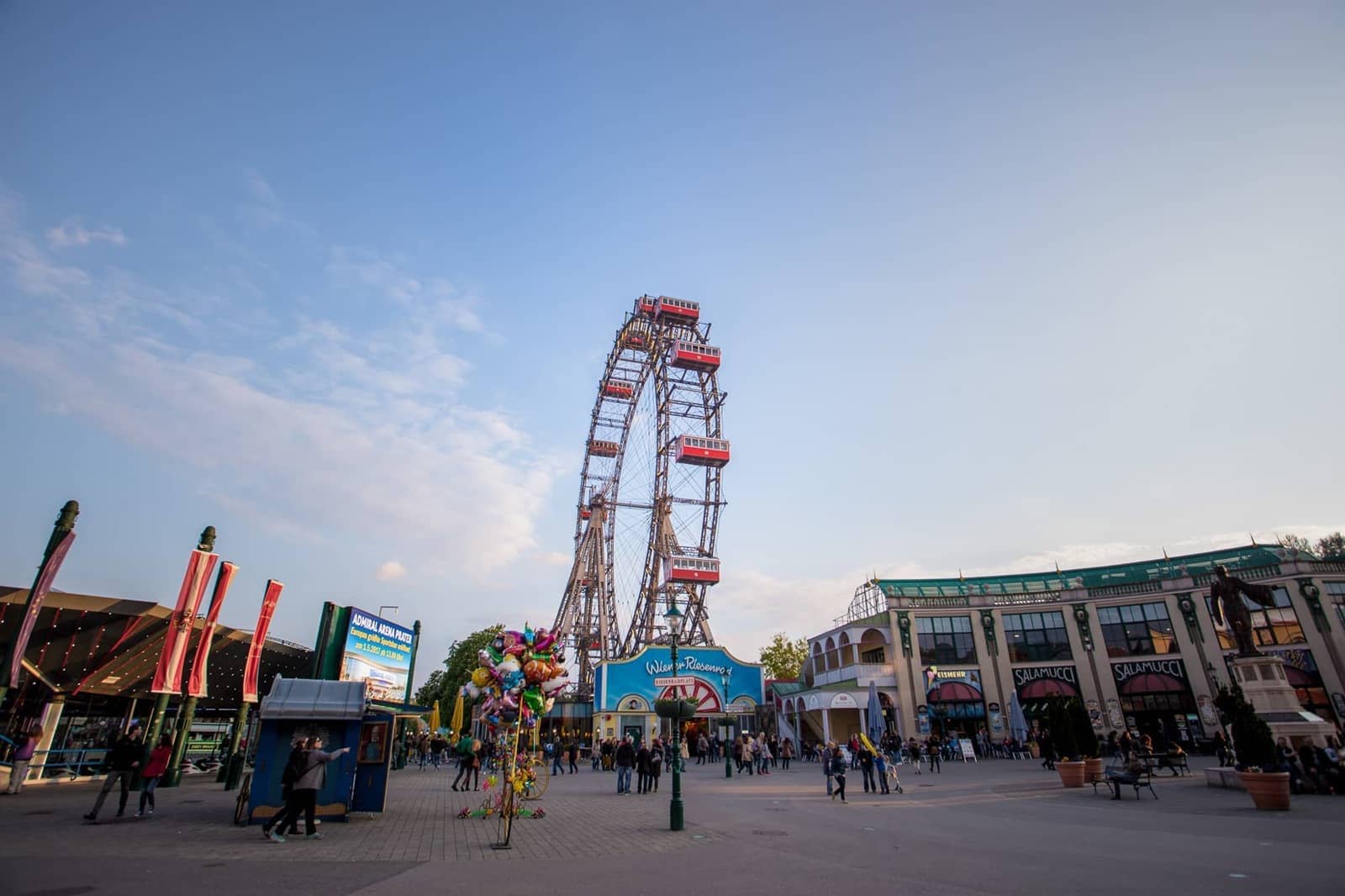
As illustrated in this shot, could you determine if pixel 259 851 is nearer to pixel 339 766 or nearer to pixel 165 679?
pixel 339 766

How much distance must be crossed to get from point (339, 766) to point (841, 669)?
32.2 m

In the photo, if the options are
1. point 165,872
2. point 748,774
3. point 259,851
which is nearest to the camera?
point 165,872

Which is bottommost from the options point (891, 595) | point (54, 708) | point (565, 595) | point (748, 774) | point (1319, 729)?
point (748, 774)

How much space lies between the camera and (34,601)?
14.5m

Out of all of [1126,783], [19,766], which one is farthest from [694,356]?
[19,766]

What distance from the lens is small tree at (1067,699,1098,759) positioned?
18.5m

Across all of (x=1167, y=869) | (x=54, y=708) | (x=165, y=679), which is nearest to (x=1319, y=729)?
(x=1167, y=869)

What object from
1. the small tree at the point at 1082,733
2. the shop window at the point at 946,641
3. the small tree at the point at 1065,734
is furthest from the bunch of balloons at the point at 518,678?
the shop window at the point at 946,641

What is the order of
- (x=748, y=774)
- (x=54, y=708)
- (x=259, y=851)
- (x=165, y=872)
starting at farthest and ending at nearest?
(x=748, y=774), (x=54, y=708), (x=259, y=851), (x=165, y=872)

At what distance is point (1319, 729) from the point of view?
1655cm

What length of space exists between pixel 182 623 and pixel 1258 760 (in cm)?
2616

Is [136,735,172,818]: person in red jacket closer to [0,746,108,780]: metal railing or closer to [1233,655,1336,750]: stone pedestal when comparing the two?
[0,746,108,780]: metal railing

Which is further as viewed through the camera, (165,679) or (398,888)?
(165,679)

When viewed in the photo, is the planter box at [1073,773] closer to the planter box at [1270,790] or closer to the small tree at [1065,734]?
the small tree at [1065,734]
